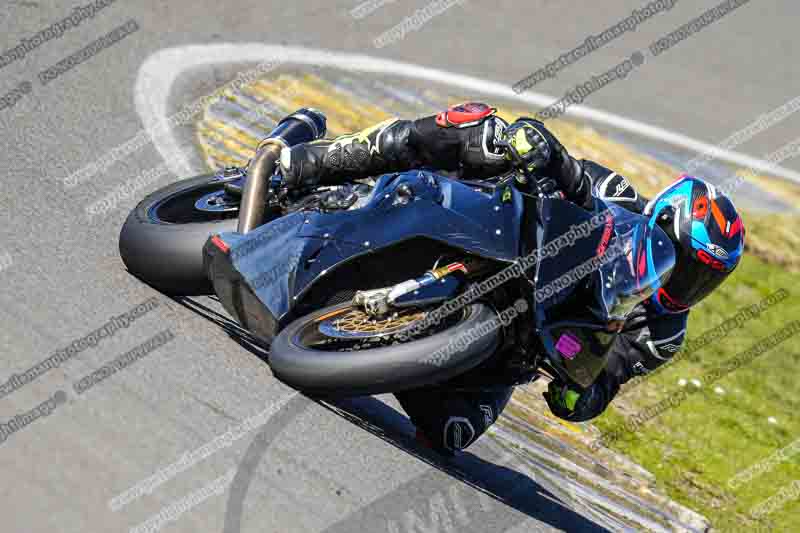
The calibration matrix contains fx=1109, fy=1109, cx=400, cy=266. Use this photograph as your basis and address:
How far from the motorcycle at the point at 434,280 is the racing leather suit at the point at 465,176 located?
0.43 feet

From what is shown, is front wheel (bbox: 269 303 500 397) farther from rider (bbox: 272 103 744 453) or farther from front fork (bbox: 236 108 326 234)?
front fork (bbox: 236 108 326 234)

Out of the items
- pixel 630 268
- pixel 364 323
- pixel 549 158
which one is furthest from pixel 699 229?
pixel 364 323

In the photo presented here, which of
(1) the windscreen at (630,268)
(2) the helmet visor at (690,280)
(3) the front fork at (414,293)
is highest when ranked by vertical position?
(3) the front fork at (414,293)

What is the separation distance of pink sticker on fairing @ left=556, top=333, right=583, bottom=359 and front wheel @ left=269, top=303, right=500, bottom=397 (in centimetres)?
41

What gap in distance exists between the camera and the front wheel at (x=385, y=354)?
4.57 meters

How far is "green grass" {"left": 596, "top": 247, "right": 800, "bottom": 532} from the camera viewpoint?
7406 millimetres

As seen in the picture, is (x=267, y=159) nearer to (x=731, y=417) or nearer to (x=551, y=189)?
(x=551, y=189)

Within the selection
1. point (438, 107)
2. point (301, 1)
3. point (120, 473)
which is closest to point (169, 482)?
point (120, 473)

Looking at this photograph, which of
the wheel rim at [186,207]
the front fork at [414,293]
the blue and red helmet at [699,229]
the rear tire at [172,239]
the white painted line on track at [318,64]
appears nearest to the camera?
the front fork at [414,293]

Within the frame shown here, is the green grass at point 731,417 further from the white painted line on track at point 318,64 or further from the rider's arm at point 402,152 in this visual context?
the rider's arm at point 402,152

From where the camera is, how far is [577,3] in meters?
12.0

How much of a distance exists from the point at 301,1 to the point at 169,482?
6.57m

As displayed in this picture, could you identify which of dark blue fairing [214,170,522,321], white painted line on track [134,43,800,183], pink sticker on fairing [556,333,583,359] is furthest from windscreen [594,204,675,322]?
white painted line on track [134,43,800,183]

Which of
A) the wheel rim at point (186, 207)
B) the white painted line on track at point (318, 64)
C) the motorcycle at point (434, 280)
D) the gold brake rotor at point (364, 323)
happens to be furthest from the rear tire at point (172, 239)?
the white painted line on track at point (318, 64)
